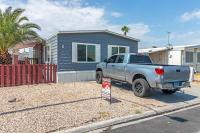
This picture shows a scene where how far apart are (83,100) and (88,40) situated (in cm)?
684

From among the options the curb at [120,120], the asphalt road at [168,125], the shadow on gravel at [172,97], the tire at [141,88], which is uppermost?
the tire at [141,88]

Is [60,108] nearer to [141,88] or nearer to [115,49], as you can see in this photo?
[141,88]

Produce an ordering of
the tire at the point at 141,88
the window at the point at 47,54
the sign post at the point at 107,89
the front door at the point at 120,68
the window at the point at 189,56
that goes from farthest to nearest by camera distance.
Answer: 1. the window at the point at 189,56
2. the window at the point at 47,54
3. the front door at the point at 120,68
4. the tire at the point at 141,88
5. the sign post at the point at 107,89

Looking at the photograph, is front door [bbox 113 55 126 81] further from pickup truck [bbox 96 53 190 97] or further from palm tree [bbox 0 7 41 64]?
palm tree [bbox 0 7 41 64]

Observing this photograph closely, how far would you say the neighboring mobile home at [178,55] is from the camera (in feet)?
86.2

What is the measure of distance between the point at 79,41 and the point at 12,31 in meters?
4.28

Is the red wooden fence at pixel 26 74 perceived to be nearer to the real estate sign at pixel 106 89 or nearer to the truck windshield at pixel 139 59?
the truck windshield at pixel 139 59

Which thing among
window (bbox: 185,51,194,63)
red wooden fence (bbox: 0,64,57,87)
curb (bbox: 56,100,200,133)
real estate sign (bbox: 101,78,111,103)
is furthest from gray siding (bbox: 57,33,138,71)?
window (bbox: 185,51,194,63)

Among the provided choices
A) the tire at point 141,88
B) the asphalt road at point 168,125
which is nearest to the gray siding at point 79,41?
the tire at point 141,88

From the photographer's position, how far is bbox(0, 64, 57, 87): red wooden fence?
13.0m

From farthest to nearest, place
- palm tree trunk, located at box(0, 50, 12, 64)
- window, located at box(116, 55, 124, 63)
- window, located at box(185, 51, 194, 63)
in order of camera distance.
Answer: window, located at box(185, 51, 194, 63) → palm tree trunk, located at box(0, 50, 12, 64) → window, located at box(116, 55, 124, 63)

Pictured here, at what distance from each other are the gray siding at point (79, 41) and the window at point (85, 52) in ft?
0.79

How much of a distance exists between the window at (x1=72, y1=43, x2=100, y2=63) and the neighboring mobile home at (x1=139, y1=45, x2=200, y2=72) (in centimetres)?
1160

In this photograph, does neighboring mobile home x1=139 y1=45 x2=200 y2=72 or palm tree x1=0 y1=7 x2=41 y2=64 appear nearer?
palm tree x1=0 y1=7 x2=41 y2=64
